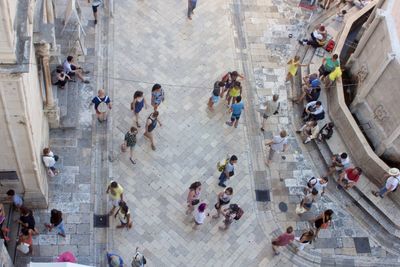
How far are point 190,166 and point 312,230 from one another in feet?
15.5

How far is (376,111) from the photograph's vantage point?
841 inches

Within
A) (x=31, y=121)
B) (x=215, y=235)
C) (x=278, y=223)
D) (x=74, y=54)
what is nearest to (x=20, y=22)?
(x=31, y=121)

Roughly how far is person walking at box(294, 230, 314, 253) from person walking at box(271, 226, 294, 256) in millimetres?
325

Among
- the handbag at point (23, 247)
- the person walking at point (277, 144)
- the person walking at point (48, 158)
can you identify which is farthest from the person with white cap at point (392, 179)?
the handbag at point (23, 247)

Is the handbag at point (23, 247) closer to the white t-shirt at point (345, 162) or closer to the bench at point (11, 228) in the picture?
the bench at point (11, 228)

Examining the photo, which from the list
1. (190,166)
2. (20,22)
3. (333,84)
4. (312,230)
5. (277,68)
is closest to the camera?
(20,22)

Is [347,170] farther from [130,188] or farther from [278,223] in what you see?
[130,188]

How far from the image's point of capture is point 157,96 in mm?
20828

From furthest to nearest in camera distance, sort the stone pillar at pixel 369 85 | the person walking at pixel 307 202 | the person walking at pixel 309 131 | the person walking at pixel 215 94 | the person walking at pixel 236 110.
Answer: the person walking at pixel 215 94 < the person walking at pixel 309 131 < the person walking at pixel 236 110 < the stone pillar at pixel 369 85 < the person walking at pixel 307 202

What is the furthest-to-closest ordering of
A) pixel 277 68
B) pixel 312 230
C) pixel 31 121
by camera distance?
pixel 277 68 → pixel 312 230 → pixel 31 121

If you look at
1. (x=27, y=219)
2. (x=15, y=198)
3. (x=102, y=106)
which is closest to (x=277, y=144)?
(x=102, y=106)

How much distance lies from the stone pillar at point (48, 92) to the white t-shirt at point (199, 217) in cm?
580

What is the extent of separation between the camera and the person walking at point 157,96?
2053 centimetres

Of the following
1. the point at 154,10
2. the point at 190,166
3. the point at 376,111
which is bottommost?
the point at 190,166
